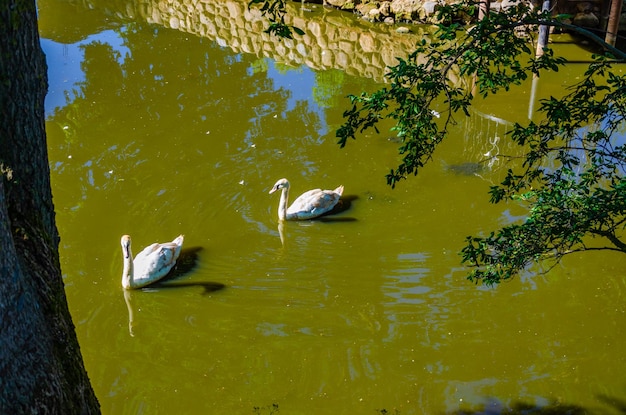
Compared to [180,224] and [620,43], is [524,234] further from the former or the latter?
[620,43]

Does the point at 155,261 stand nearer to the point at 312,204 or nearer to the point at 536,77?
the point at 312,204

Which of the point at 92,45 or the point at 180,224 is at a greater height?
the point at 92,45

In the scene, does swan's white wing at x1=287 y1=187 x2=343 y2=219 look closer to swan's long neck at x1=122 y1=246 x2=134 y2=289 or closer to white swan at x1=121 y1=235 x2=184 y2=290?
white swan at x1=121 y1=235 x2=184 y2=290

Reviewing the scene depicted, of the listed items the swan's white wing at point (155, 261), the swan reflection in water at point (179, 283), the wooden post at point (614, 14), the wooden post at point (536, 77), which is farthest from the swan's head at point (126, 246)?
the wooden post at point (614, 14)

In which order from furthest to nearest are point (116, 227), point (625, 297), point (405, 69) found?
point (116, 227), point (625, 297), point (405, 69)

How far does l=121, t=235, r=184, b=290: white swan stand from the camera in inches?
270

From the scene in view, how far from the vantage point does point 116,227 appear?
7918mm

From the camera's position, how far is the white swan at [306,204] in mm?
7926

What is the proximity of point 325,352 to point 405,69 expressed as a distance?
3028 millimetres

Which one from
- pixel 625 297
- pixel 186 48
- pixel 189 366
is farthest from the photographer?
pixel 186 48

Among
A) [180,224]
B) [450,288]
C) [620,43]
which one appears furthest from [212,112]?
[620,43]

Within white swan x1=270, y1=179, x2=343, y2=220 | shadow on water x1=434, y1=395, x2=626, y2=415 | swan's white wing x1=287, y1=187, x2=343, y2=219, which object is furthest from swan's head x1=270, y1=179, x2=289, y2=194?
shadow on water x1=434, y1=395, x2=626, y2=415

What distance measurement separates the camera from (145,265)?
6.90 meters

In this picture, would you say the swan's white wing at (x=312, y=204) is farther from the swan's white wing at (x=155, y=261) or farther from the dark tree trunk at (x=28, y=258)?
the dark tree trunk at (x=28, y=258)
